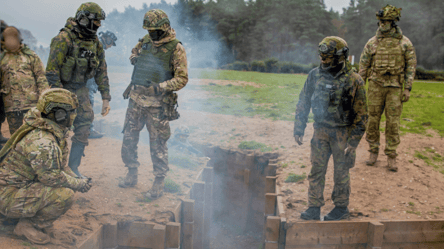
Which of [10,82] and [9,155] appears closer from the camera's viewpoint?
[9,155]

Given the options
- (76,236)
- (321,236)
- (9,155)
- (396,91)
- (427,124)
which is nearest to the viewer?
(9,155)

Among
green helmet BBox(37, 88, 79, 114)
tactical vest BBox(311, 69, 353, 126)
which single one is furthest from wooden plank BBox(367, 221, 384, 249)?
green helmet BBox(37, 88, 79, 114)

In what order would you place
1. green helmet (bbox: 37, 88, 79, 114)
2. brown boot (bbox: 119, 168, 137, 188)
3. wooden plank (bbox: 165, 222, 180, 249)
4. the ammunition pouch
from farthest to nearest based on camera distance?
brown boot (bbox: 119, 168, 137, 188), the ammunition pouch, wooden plank (bbox: 165, 222, 180, 249), green helmet (bbox: 37, 88, 79, 114)

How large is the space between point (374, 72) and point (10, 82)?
19.0 feet

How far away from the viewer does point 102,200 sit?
4.83m

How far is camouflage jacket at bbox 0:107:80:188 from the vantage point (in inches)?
126

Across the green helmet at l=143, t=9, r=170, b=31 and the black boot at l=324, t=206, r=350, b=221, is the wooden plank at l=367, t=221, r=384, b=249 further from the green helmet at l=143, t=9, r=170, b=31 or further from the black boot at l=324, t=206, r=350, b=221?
the green helmet at l=143, t=9, r=170, b=31

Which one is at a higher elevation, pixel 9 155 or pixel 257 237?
pixel 9 155

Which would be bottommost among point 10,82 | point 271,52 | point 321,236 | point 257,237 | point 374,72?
point 257,237

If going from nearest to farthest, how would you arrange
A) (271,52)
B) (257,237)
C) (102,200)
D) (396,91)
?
(102,200) → (396,91) → (257,237) → (271,52)

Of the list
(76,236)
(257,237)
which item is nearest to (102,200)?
(76,236)

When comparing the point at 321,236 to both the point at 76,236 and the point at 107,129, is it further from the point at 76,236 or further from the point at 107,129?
the point at 107,129

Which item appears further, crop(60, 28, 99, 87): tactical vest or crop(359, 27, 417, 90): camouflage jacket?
crop(359, 27, 417, 90): camouflage jacket

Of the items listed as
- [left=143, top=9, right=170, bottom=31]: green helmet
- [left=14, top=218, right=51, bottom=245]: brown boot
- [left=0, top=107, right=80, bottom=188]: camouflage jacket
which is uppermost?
[left=143, top=9, right=170, bottom=31]: green helmet
